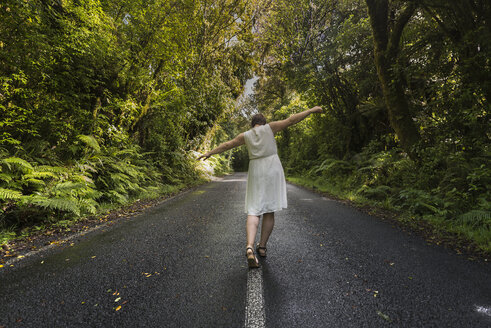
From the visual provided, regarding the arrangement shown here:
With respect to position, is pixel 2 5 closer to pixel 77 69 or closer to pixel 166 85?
pixel 77 69

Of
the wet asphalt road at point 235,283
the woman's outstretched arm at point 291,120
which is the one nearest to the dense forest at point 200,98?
the wet asphalt road at point 235,283

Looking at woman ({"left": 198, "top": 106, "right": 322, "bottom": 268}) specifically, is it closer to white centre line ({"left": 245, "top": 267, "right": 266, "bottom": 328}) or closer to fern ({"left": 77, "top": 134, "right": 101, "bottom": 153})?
white centre line ({"left": 245, "top": 267, "right": 266, "bottom": 328})

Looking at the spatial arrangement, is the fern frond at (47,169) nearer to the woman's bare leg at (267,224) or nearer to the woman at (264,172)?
the woman at (264,172)

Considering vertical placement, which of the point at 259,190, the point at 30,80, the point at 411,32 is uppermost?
the point at 411,32

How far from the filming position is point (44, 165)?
490 cm

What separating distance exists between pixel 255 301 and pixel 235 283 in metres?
0.39

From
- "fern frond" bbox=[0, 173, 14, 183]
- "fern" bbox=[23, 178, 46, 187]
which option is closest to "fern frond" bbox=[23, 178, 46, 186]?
"fern" bbox=[23, 178, 46, 187]

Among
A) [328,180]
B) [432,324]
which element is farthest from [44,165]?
[328,180]

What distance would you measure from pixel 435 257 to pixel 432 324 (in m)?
1.72

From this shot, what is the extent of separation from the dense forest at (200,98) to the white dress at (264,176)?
3150mm

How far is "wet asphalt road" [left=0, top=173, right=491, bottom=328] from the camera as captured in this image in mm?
1852

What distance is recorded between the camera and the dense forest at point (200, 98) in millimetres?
4668

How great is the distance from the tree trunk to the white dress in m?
5.87

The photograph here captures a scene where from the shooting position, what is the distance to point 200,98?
1307 cm
